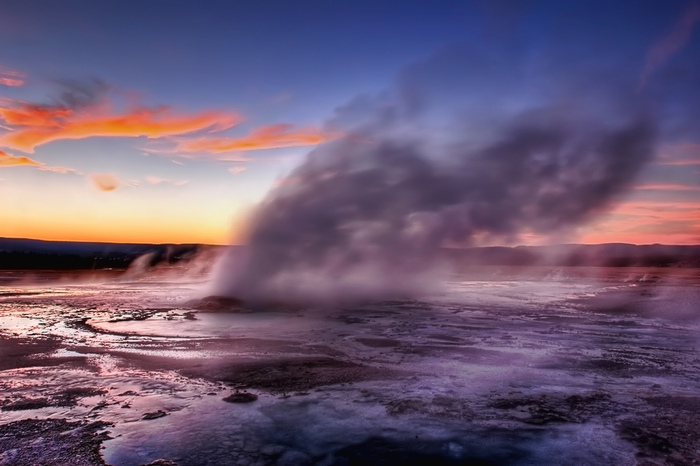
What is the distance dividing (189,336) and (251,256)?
9429 millimetres

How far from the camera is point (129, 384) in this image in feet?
23.5

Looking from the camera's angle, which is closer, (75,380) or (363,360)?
(75,380)

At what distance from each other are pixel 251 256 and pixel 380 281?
428 inches

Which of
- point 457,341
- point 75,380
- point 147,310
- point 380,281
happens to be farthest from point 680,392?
point 380,281

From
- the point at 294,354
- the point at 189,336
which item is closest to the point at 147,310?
the point at 189,336

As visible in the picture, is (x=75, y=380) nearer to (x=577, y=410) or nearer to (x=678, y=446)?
(x=577, y=410)

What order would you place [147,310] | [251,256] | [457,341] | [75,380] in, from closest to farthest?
1. [75,380]
2. [457,341]
3. [147,310]
4. [251,256]

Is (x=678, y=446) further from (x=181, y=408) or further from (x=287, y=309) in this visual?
(x=287, y=309)

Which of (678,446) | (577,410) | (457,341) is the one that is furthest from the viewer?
(457,341)

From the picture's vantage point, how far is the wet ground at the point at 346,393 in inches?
192

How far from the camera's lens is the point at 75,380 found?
7348 millimetres

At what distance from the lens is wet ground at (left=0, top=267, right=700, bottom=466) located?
488 centimetres

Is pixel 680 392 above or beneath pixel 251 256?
beneath

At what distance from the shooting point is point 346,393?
6.80 metres
